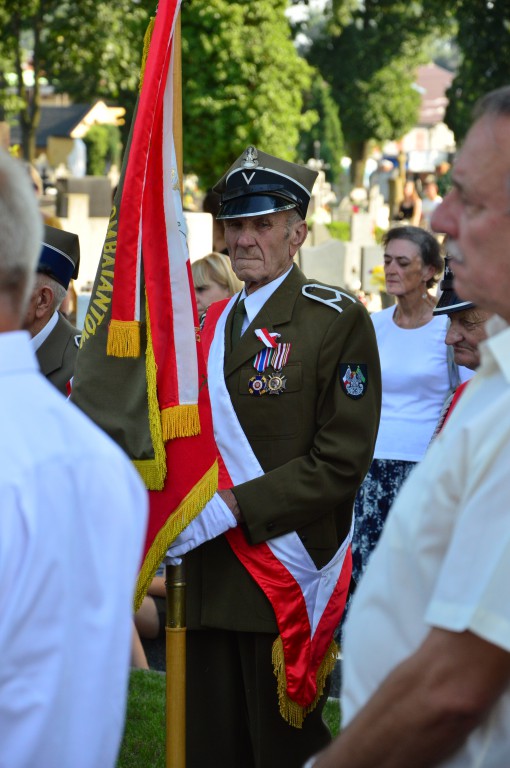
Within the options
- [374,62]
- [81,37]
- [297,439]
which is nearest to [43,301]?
[297,439]

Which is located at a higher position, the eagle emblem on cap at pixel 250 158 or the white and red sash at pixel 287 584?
the eagle emblem on cap at pixel 250 158

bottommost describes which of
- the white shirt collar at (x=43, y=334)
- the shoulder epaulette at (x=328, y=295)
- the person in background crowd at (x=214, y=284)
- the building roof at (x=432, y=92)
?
the building roof at (x=432, y=92)

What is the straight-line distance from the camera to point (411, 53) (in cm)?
4562

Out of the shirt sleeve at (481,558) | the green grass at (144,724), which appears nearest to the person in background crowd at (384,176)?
the green grass at (144,724)

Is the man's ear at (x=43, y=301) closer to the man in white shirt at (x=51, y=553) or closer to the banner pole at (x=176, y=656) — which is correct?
the banner pole at (x=176, y=656)

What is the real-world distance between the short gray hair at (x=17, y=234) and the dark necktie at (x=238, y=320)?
233 centimetres

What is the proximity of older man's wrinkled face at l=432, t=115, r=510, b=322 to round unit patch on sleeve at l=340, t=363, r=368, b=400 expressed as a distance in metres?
2.04

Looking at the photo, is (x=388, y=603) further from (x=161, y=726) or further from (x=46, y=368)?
(x=161, y=726)

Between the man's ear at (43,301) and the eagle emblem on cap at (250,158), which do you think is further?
the man's ear at (43,301)

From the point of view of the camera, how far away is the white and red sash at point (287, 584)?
12.6 ft

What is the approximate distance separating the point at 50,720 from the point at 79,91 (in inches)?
1641

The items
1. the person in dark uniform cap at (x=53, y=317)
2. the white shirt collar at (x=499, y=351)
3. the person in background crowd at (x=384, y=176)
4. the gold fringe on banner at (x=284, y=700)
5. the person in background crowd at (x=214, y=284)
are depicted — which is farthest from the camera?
the person in background crowd at (x=384, y=176)

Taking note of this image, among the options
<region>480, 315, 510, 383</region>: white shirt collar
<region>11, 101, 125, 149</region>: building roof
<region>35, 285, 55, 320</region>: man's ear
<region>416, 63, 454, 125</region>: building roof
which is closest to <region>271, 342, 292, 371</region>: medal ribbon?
<region>35, 285, 55, 320</region>: man's ear

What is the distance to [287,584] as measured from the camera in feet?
12.8
